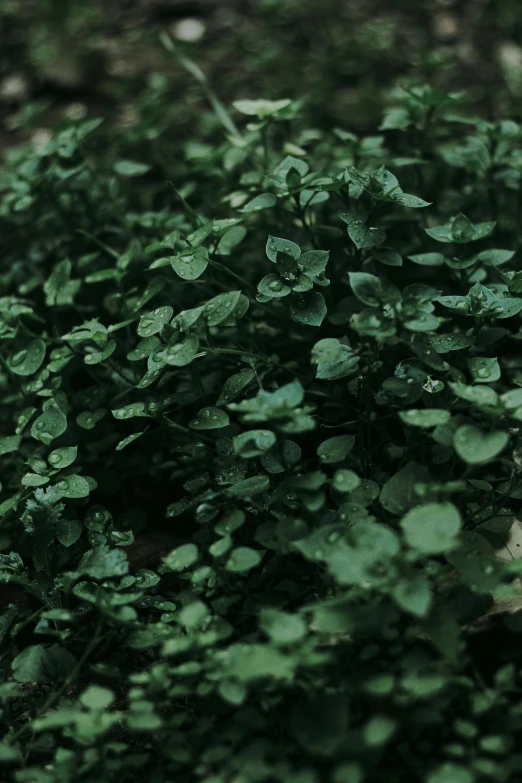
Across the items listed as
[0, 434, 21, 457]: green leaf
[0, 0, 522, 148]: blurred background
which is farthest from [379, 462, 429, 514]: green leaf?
[0, 0, 522, 148]: blurred background

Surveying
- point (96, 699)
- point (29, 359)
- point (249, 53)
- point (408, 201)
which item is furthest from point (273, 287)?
point (249, 53)

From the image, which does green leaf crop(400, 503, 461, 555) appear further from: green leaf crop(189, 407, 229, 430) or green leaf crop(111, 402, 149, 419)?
green leaf crop(111, 402, 149, 419)

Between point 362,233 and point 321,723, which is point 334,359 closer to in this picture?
point 362,233

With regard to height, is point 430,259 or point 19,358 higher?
point 19,358

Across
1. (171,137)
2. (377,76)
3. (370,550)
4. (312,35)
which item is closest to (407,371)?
(370,550)

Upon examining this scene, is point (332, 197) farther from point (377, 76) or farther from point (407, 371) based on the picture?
point (377, 76)

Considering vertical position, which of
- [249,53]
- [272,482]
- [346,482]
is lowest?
[249,53]
